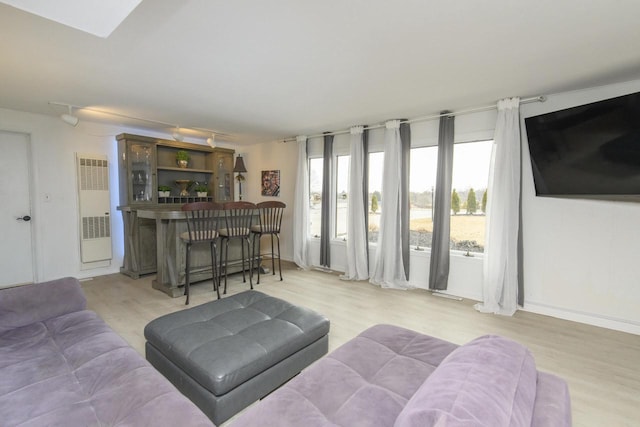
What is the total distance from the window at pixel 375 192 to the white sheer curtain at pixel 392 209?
0.32 m

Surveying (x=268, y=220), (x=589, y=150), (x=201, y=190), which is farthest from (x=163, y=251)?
(x=589, y=150)

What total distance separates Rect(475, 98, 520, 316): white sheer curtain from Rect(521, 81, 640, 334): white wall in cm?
16

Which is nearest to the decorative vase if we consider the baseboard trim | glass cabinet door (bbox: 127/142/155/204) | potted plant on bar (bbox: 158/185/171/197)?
potted plant on bar (bbox: 158/185/171/197)

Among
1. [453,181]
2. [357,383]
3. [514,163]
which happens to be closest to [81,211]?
[357,383]

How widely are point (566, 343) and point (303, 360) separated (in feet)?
7.82

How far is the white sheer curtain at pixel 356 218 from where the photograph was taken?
14.5ft

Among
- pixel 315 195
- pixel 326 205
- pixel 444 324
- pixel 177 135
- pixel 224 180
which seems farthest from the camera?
pixel 224 180

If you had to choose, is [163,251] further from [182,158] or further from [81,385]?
[81,385]

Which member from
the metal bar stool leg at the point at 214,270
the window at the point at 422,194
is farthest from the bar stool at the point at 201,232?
the window at the point at 422,194

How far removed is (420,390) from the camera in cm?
89

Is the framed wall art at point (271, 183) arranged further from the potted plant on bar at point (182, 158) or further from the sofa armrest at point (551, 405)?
the sofa armrest at point (551, 405)

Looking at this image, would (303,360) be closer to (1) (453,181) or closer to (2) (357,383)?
(2) (357,383)

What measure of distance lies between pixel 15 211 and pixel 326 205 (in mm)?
4427

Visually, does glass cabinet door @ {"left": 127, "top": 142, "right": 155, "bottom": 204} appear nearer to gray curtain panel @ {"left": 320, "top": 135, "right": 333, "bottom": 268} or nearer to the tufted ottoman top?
gray curtain panel @ {"left": 320, "top": 135, "right": 333, "bottom": 268}
